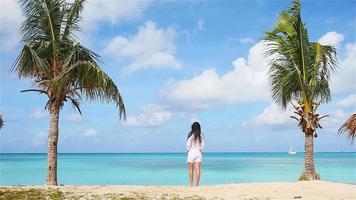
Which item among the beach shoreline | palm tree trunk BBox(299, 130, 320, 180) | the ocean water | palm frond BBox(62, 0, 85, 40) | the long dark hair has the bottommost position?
the ocean water

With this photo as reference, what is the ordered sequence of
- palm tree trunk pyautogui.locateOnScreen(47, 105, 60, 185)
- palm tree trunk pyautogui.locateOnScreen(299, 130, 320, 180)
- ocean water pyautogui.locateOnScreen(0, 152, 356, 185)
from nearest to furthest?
palm tree trunk pyautogui.locateOnScreen(47, 105, 60, 185) → palm tree trunk pyautogui.locateOnScreen(299, 130, 320, 180) → ocean water pyautogui.locateOnScreen(0, 152, 356, 185)

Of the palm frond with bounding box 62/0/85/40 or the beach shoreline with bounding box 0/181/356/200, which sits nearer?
the beach shoreline with bounding box 0/181/356/200

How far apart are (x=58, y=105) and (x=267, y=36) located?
26.7 feet

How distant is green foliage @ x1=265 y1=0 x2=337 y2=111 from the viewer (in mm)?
17875

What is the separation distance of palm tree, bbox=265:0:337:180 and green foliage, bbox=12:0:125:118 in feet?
20.8

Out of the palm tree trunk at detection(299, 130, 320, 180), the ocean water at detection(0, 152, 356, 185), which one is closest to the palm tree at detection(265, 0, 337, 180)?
the palm tree trunk at detection(299, 130, 320, 180)

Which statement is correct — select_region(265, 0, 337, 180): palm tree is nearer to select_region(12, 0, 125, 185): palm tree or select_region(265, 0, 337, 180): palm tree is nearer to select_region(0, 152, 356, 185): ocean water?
select_region(12, 0, 125, 185): palm tree

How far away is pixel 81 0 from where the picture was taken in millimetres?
16469

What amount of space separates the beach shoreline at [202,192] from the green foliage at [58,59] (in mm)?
2992

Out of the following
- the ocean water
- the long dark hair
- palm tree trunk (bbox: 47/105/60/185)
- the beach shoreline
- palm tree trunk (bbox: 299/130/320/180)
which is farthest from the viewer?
the ocean water

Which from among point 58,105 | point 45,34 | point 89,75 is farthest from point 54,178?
point 45,34

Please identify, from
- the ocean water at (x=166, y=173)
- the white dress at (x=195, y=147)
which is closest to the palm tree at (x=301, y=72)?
the white dress at (x=195, y=147)

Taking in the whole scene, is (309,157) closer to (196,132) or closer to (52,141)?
(196,132)

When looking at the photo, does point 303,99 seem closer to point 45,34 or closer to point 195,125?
point 195,125
